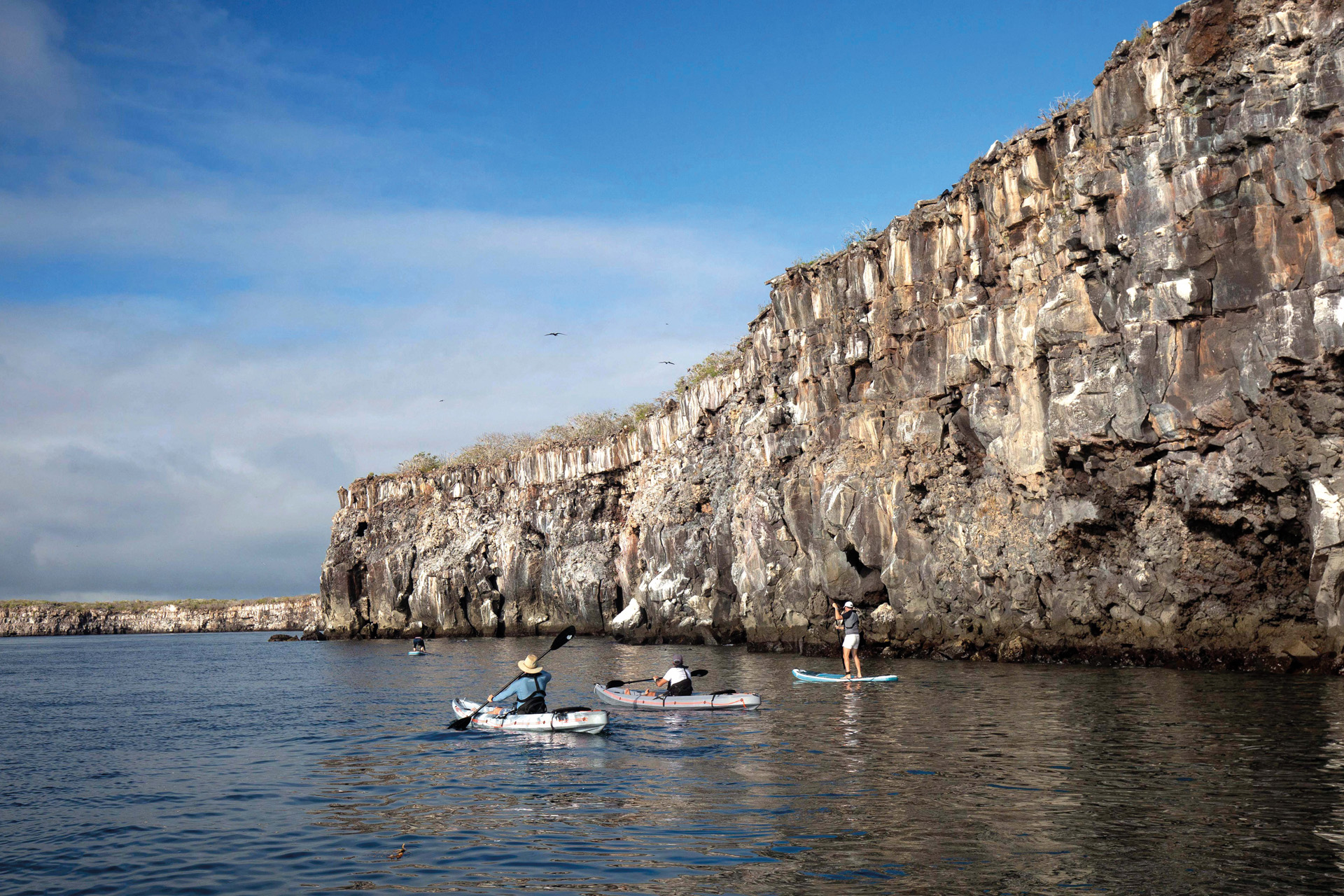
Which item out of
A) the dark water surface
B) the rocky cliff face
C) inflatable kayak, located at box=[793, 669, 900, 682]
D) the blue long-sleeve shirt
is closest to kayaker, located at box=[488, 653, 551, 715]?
the blue long-sleeve shirt

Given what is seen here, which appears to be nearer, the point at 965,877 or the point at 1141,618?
the point at 965,877

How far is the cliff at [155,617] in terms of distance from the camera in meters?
160

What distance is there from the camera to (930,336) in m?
41.7

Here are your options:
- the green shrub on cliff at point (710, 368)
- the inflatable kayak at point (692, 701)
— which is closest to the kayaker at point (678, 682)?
the inflatable kayak at point (692, 701)

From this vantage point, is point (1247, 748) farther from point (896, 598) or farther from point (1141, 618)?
point (896, 598)

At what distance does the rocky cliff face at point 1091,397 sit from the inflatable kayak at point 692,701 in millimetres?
14874

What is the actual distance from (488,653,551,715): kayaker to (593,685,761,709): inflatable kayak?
3.84m

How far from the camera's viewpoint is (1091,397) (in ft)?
104

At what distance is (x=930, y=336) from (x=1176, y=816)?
32.3m

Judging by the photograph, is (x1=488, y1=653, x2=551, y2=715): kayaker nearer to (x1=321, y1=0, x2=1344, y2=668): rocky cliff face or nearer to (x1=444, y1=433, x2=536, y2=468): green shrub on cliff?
(x1=321, y1=0, x2=1344, y2=668): rocky cliff face

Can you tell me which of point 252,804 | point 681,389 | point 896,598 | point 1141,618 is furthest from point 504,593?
point 252,804

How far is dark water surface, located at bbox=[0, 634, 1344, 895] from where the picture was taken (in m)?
9.82

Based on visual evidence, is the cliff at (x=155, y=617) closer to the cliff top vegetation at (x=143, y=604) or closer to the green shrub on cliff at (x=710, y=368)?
the cliff top vegetation at (x=143, y=604)

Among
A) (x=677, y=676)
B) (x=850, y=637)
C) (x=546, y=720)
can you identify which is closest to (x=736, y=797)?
(x=546, y=720)
